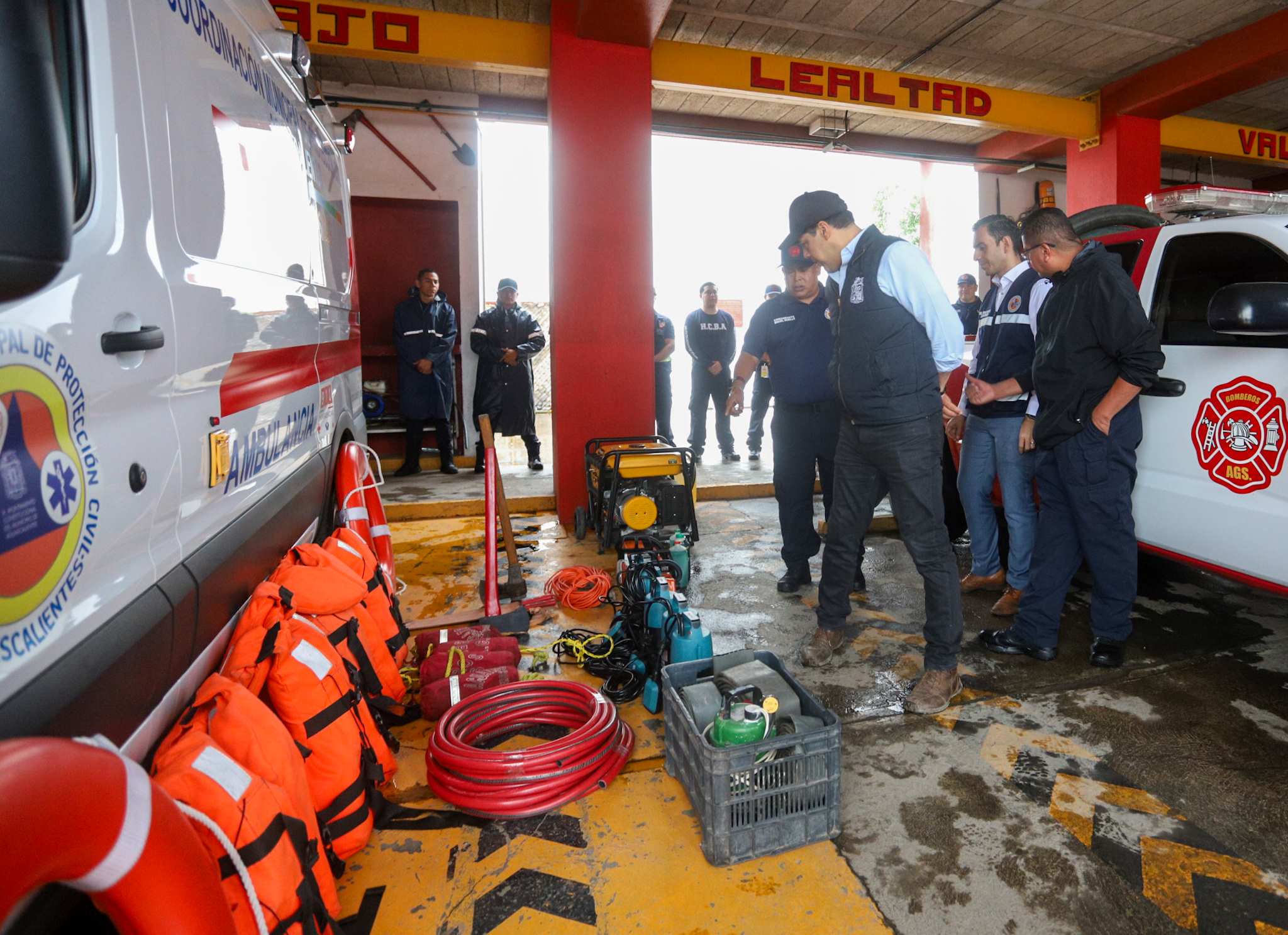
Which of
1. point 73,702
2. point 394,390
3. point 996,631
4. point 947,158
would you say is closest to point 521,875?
point 73,702

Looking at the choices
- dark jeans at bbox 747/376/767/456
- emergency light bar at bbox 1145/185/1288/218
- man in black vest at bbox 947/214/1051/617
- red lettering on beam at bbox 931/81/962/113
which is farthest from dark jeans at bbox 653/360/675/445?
emergency light bar at bbox 1145/185/1288/218

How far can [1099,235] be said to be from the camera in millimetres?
3723

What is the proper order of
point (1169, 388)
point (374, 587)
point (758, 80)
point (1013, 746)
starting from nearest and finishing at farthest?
point (1013, 746), point (374, 587), point (1169, 388), point (758, 80)

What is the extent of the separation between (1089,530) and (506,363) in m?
5.56

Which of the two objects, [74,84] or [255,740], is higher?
[74,84]

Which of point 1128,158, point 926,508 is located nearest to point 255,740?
point 926,508

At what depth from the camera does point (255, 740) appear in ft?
4.95

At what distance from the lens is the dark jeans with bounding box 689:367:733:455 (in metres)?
7.86

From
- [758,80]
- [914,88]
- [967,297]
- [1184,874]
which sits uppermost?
[914,88]

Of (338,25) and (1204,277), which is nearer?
(1204,277)

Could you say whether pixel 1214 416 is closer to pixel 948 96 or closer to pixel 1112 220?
pixel 1112 220

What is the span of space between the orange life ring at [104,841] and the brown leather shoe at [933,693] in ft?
7.34

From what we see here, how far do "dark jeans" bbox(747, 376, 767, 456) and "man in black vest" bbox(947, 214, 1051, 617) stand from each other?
4.12m

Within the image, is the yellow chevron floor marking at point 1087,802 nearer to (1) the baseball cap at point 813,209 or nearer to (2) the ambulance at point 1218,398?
(2) the ambulance at point 1218,398
